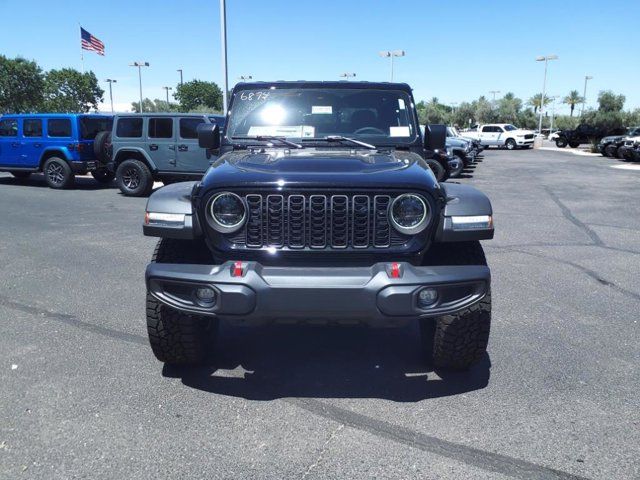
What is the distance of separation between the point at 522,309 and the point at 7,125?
45.6 feet

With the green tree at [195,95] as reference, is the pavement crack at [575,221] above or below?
below

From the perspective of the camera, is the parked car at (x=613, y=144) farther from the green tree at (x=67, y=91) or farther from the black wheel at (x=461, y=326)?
the green tree at (x=67, y=91)

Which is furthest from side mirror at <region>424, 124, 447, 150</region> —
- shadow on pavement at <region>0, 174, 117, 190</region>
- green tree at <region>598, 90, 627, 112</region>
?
green tree at <region>598, 90, 627, 112</region>

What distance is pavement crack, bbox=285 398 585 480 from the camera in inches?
102

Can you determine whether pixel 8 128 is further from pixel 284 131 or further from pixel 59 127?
pixel 284 131

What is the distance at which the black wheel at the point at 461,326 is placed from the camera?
3227mm

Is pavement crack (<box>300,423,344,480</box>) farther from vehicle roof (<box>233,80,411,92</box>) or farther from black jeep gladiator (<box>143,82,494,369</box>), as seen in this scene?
vehicle roof (<box>233,80,411,92</box>)

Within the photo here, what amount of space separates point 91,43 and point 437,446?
1445 inches

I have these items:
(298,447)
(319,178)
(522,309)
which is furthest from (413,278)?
(522,309)

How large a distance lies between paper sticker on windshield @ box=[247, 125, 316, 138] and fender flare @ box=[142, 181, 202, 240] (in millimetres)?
1134

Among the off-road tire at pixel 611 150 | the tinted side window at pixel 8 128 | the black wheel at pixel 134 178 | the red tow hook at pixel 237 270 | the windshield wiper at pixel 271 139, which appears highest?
the windshield wiper at pixel 271 139

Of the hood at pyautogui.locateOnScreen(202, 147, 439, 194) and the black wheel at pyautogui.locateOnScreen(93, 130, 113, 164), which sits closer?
the hood at pyautogui.locateOnScreen(202, 147, 439, 194)

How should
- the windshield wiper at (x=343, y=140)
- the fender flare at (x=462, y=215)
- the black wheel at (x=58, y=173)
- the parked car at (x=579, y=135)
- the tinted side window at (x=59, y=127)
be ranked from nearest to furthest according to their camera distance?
the fender flare at (x=462, y=215) → the windshield wiper at (x=343, y=140) → the tinted side window at (x=59, y=127) → the black wheel at (x=58, y=173) → the parked car at (x=579, y=135)

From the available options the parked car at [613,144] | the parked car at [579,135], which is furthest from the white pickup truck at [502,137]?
the parked car at [613,144]
